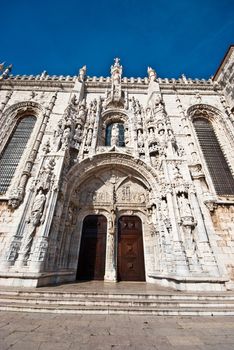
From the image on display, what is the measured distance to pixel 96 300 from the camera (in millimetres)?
3977

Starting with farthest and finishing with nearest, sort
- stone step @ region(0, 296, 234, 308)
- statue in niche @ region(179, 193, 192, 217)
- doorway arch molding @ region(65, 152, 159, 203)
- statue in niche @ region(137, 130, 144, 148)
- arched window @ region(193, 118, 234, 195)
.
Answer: statue in niche @ region(137, 130, 144, 148) < arched window @ region(193, 118, 234, 195) < doorway arch molding @ region(65, 152, 159, 203) < statue in niche @ region(179, 193, 192, 217) < stone step @ region(0, 296, 234, 308)

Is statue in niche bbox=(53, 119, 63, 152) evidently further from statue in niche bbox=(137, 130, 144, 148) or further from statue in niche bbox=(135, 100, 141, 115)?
statue in niche bbox=(135, 100, 141, 115)

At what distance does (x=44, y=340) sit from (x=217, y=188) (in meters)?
9.42

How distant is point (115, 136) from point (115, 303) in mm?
8380

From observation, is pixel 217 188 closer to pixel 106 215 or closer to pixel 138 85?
pixel 106 215

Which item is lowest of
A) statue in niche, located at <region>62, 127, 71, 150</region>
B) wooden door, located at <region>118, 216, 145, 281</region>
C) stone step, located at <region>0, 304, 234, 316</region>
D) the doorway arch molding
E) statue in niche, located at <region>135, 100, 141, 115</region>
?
stone step, located at <region>0, 304, 234, 316</region>

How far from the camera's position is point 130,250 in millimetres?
8094

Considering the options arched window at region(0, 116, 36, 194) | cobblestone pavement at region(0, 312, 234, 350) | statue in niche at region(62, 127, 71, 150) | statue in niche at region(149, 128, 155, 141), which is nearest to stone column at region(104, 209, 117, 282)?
cobblestone pavement at region(0, 312, 234, 350)

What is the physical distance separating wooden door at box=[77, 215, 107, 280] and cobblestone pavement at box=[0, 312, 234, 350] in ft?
14.6

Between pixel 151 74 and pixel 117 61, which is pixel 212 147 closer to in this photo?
pixel 151 74

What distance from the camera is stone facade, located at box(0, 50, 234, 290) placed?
20.3 feet

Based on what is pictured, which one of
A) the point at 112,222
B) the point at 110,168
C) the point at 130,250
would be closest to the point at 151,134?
the point at 110,168

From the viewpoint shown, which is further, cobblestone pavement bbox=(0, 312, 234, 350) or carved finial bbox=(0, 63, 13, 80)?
carved finial bbox=(0, 63, 13, 80)

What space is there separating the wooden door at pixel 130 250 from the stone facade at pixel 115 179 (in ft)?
0.94
